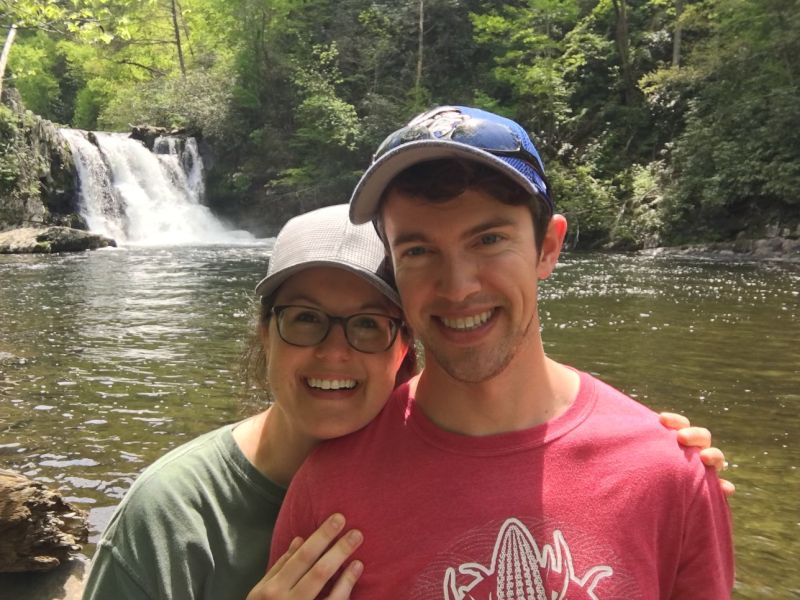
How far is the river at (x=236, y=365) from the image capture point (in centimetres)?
445

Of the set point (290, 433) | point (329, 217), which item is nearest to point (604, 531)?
point (290, 433)

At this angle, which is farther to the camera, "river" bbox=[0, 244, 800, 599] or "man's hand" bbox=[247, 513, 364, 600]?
"river" bbox=[0, 244, 800, 599]

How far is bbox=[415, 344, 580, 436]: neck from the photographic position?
1.42 metres

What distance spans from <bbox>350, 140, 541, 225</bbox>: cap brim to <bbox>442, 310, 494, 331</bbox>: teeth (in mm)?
270

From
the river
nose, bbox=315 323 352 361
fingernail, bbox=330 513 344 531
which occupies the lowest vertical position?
the river

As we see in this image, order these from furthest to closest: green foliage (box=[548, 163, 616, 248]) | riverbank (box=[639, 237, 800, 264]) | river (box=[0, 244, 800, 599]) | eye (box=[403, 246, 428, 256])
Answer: green foliage (box=[548, 163, 616, 248]) < riverbank (box=[639, 237, 800, 264]) < river (box=[0, 244, 800, 599]) < eye (box=[403, 246, 428, 256])

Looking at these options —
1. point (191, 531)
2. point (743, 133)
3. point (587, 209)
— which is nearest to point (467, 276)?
point (191, 531)

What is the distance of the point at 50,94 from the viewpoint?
46219 mm

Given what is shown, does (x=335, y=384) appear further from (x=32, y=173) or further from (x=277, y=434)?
(x=32, y=173)

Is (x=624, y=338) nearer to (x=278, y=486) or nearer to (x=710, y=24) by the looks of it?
(x=278, y=486)

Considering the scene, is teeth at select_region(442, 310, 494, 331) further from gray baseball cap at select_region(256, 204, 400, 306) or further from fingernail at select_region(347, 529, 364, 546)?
fingernail at select_region(347, 529, 364, 546)

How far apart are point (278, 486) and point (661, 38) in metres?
26.1

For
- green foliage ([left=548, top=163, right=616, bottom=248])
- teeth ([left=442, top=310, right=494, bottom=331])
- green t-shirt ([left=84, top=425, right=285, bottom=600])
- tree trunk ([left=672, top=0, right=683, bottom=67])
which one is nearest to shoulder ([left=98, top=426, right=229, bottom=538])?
green t-shirt ([left=84, top=425, right=285, bottom=600])

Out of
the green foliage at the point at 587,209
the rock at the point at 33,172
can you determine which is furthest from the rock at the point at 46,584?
the rock at the point at 33,172
